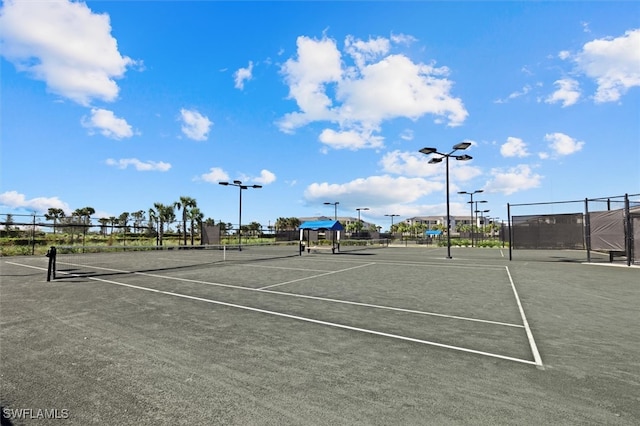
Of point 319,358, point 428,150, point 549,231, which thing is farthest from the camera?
point 428,150

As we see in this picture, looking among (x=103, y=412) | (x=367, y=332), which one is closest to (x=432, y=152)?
(x=367, y=332)

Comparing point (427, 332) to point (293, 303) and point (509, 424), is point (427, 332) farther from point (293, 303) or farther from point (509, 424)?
point (293, 303)

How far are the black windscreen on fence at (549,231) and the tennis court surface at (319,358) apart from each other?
11920 millimetres

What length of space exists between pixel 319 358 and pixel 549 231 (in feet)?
69.7

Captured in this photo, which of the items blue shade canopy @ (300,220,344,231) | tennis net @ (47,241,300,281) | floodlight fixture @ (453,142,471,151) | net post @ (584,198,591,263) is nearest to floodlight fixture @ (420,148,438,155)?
floodlight fixture @ (453,142,471,151)

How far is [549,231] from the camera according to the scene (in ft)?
65.5

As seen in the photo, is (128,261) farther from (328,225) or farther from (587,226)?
(587,226)

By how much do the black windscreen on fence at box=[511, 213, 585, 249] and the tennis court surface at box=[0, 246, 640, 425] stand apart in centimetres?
1192

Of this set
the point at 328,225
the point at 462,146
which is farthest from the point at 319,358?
the point at 328,225

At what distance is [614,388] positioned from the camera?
12.1 ft

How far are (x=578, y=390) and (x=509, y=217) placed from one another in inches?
785

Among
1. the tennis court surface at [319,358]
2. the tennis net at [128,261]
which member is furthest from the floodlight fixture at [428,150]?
the tennis court surface at [319,358]

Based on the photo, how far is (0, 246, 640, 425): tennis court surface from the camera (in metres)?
3.19

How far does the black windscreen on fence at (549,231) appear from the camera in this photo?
1917cm
